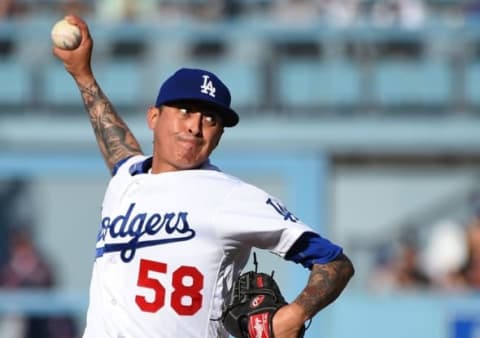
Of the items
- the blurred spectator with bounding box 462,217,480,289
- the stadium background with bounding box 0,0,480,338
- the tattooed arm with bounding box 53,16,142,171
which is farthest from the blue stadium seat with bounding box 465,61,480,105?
the tattooed arm with bounding box 53,16,142,171

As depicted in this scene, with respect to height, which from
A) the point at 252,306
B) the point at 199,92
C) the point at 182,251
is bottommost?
the point at 252,306

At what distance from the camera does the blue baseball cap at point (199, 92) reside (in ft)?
12.1

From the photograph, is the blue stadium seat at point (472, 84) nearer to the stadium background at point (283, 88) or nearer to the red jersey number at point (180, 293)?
the stadium background at point (283, 88)

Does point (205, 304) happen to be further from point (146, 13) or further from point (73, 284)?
point (146, 13)

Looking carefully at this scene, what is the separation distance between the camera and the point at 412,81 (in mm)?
10945

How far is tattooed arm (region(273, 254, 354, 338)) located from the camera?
3488mm

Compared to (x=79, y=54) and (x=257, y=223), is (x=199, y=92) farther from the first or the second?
(x=79, y=54)

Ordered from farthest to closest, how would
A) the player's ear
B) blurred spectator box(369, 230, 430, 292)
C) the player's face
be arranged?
blurred spectator box(369, 230, 430, 292) < the player's ear < the player's face

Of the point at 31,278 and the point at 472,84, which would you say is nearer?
the point at 31,278

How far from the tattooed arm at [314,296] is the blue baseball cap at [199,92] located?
0.55 meters

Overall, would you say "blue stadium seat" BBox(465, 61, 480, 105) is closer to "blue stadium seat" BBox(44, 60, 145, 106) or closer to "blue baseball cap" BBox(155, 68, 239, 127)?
"blue stadium seat" BBox(44, 60, 145, 106)

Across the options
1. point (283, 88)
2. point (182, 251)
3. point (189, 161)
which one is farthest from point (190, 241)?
point (283, 88)

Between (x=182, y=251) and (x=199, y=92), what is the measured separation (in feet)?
1.57

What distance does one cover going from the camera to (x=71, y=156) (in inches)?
328
